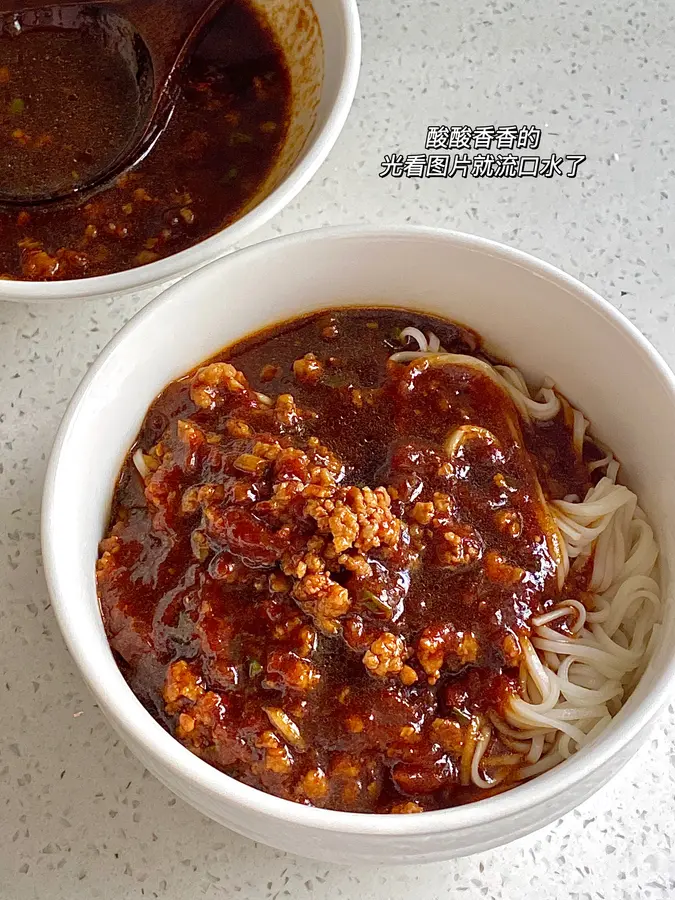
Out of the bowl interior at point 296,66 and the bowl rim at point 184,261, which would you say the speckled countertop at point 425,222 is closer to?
the bowl interior at point 296,66

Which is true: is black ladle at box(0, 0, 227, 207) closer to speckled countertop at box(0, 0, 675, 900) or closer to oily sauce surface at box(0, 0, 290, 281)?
oily sauce surface at box(0, 0, 290, 281)

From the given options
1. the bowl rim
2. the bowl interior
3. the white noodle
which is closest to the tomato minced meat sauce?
the white noodle

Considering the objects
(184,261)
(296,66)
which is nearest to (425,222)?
(296,66)

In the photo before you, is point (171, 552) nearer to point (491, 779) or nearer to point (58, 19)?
point (491, 779)

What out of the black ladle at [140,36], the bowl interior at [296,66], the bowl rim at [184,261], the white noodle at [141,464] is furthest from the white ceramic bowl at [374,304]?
the black ladle at [140,36]

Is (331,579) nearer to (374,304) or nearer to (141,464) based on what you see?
(141,464)

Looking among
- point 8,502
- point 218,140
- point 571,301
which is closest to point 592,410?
point 571,301
